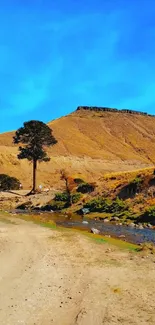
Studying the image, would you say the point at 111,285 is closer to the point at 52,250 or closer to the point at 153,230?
the point at 52,250

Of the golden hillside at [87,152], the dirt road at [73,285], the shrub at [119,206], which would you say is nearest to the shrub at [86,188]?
the shrub at [119,206]

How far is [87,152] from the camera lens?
5758 inches

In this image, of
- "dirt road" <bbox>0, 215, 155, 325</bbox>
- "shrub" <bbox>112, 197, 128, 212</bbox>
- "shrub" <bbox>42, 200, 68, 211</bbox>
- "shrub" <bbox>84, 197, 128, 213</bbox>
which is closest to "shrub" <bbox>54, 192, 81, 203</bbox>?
"shrub" <bbox>42, 200, 68, 211</bbox>

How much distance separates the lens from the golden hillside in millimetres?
94688

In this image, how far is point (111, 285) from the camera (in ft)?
45.8

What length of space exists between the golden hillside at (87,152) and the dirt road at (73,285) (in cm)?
6105

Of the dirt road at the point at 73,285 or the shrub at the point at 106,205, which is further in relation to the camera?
the shrub at the point at 106,205

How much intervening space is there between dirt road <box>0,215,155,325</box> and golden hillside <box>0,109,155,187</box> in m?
61.0

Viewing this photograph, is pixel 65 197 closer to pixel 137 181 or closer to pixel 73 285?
pixel 137 181

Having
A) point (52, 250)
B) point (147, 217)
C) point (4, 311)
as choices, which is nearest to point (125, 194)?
point (147, 217)

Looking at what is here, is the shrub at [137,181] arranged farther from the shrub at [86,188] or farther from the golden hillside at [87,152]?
the golden hillside at [87,152]

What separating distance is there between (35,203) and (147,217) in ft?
69.0

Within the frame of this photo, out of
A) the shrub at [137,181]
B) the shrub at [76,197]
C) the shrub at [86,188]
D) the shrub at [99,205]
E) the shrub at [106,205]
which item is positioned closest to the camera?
the shrub at [106,205]

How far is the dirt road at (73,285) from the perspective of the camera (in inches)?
425
